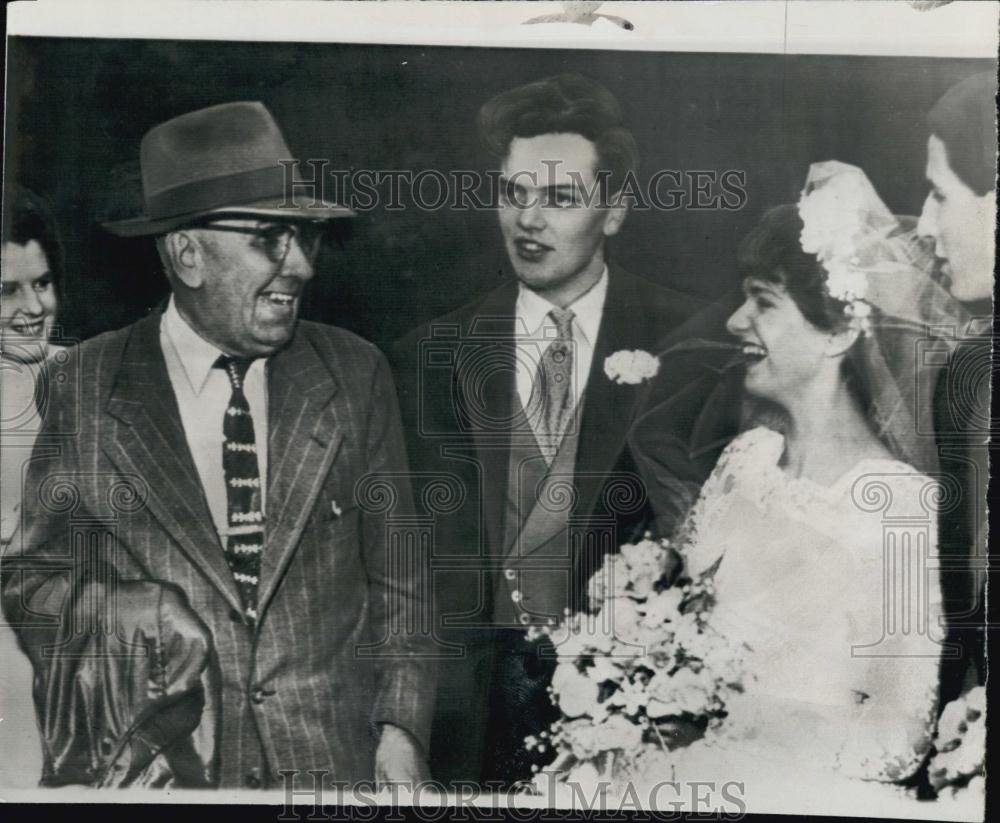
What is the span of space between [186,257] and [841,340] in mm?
1856

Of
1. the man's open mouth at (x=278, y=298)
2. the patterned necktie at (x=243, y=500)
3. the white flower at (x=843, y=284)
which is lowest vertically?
the patterned necktie at (x=243, y=500)

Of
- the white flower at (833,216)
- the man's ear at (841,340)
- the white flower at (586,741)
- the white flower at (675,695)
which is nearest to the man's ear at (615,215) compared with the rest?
the white flower at (833,216)

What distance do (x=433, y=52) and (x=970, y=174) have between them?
1.56 meters

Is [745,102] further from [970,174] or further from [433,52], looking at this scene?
[433,52]

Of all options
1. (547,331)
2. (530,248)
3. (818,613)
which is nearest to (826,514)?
(818,613)

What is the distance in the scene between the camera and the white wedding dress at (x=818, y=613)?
7.96 feet

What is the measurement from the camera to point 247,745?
2406mm

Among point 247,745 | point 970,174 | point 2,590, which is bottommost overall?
point 247,745

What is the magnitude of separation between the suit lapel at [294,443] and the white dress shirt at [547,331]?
537mm

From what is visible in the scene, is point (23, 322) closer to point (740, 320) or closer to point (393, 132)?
point (393, 132)

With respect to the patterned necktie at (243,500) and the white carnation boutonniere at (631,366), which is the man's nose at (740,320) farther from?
the patterned necktie at (243,500)

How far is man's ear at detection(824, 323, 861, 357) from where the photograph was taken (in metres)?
2.48

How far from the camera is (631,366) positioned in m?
2.47

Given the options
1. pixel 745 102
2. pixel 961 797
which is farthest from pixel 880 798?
pixel 745 102
